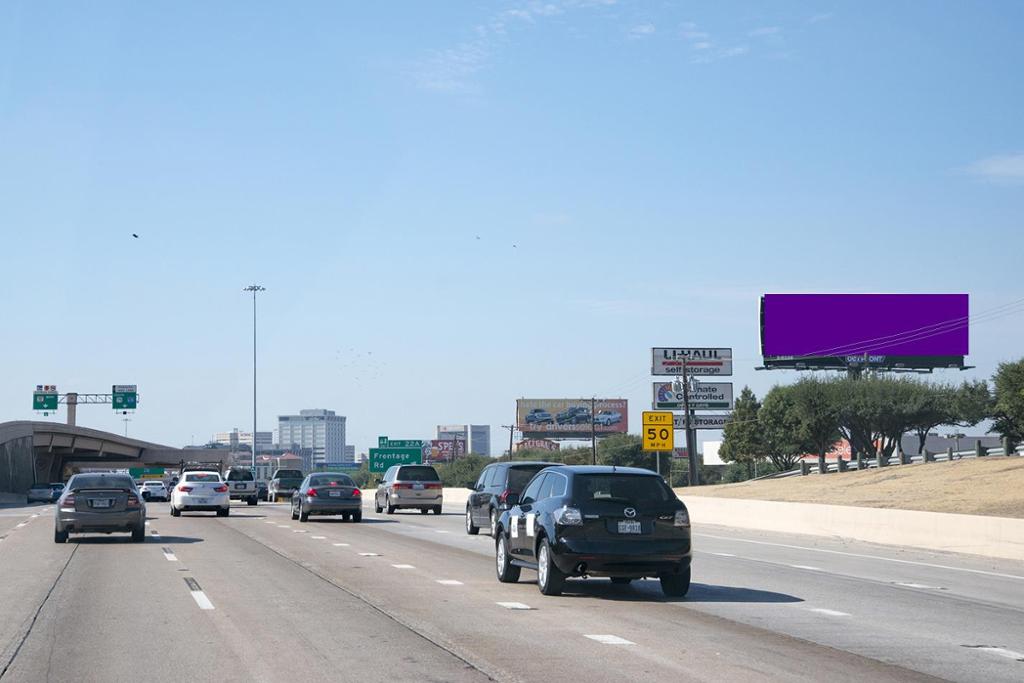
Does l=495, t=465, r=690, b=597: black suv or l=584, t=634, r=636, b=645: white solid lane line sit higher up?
l=495, t=465, r=690, b=597: black suv

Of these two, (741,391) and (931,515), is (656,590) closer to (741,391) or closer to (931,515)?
(931,515)

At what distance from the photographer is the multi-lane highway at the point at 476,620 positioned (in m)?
10.7

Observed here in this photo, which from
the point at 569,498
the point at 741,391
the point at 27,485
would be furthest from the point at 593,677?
the point at 741,391

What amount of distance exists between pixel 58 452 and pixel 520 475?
409ft

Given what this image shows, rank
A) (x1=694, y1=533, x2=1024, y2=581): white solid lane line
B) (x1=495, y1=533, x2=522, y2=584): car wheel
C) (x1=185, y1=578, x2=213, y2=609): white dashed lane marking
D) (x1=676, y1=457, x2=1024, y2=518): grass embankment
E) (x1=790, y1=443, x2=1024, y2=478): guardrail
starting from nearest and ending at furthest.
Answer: (x1=185, y1=578, x2=213, y2=609): white dashed lane marking
(x1=495, y1=533, x2=522, y2=584): car wheel
(x1=694, y1=533, x2=1024, y2=581): white solid lane line
(x1=676, y1=457, x2=1024, y2=518): grass embankment
(x1=790, y1=443, x2=1024, y2=478): guardrail

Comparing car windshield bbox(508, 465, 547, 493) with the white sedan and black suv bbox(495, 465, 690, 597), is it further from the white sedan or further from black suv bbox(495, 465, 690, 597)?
the white sedan

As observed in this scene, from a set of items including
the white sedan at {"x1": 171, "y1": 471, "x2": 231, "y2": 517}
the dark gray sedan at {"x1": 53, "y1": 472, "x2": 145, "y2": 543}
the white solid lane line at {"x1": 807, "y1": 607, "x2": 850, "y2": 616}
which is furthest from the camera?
the white sedan at {"x1": 171, "y1": 471, "x2": 231, "y2": 517}

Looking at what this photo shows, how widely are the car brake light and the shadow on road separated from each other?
47.0 inches

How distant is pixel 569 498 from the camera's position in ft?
53.4

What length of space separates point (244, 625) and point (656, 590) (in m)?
6.44

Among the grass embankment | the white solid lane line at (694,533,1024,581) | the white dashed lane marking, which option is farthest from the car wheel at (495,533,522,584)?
the grass embankment

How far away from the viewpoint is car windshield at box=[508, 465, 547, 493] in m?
29.4

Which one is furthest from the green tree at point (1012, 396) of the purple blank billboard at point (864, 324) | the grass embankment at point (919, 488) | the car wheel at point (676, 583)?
the car wheel at point (676, 583)

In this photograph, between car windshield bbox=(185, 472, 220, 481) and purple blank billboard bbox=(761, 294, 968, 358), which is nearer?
car windshield bbox=(185, 472, 220, 481)
